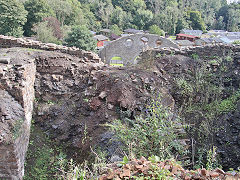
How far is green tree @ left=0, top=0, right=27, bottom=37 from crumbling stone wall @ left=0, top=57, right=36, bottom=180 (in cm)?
1935

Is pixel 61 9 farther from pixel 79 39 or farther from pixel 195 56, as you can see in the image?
pixel 195 56

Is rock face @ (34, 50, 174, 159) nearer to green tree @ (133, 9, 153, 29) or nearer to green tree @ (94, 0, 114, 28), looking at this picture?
green tree @ (94, 0, 114, 28)

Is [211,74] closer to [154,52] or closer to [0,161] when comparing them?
[154,52]

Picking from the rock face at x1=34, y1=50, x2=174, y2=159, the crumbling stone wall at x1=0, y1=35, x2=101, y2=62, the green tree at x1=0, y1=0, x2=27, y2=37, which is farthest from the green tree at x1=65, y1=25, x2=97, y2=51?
the rock face at x1=34, y1=50, x2=174, y2=159

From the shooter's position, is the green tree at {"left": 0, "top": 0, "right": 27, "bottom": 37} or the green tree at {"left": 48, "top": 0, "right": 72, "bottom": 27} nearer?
the green tree at {"left": 0, "top": 0, "right": 27, "bottom": 37}

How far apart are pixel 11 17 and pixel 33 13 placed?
4266 mm

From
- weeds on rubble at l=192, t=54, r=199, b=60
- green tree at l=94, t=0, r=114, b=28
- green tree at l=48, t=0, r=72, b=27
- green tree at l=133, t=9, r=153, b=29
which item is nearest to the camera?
weeds on rubble at l=192, t=54, r=199, b=60

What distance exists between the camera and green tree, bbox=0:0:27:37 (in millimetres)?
22198

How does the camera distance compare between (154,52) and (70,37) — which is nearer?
(154,52)

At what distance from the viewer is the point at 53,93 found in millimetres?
7004

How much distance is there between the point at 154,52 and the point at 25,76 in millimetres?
5139

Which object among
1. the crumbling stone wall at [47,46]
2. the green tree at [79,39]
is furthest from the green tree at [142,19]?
the crumbling stone wall at [47,46]

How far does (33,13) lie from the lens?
1038 inches

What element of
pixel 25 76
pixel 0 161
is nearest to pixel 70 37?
pixel 25 76
